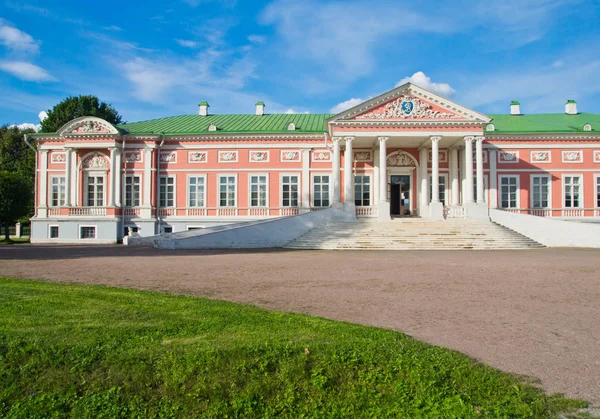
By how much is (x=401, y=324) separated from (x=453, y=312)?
4.18ft

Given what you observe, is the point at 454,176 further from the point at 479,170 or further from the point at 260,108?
the point at 260,108

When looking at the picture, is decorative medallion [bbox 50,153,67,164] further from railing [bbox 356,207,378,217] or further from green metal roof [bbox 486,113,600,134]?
green metal roof [bbox 486,113,600,134]

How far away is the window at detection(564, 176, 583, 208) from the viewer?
30833 millimetres

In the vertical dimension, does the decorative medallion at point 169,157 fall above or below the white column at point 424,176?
above

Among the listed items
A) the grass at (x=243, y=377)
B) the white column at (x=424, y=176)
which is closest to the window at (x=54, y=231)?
the white column at (x=424, y=176)

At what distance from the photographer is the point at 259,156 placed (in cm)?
3166

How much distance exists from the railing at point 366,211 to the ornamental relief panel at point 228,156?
10.3 metres

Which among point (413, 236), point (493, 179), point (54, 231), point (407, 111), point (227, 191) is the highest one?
point (407, 111)

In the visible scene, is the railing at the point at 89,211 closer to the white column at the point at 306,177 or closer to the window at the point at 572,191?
the white column at the point at 306,177

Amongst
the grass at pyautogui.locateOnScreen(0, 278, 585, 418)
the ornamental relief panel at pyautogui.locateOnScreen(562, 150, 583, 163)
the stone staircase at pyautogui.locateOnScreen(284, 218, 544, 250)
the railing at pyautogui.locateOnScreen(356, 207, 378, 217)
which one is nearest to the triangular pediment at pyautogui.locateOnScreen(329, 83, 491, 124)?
the railing at pyautogui.locateOnScreen(356, 207, 378, 217)

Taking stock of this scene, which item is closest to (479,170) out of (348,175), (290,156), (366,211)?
(366,211)

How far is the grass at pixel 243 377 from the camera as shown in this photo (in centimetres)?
370

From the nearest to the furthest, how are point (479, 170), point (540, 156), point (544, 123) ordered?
point (479, 170)
point (540, 156)
point (544, 123)

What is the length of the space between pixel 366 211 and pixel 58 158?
76.2ft
